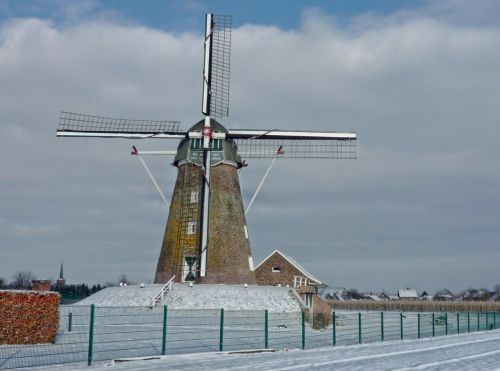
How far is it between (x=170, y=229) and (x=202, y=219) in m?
2.26

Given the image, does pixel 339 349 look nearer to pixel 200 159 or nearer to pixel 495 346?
pixel 495 346

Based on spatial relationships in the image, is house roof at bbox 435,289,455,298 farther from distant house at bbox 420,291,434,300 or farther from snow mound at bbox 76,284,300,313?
snow mound at bbox 76,284,300,313

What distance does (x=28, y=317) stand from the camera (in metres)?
20.5

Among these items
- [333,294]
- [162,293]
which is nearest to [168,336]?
[162,293]

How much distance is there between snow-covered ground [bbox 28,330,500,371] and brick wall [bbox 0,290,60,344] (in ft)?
19.4

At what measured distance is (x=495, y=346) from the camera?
22625mm

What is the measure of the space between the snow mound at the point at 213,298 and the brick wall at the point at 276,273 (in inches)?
529

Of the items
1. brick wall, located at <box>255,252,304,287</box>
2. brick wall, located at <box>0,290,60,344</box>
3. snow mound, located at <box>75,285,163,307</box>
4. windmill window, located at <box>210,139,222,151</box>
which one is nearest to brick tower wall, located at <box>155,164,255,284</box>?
windmill window, located at <box>210,139,222,151</box>

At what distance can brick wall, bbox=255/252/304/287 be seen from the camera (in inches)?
1927

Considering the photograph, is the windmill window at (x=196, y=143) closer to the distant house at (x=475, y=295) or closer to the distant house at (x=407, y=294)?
the distant house at (x=407, y=294)

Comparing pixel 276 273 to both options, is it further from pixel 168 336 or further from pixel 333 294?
pixel 333 294

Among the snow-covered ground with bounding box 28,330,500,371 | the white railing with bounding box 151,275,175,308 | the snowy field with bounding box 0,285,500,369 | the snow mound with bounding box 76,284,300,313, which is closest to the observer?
the snow-covered ground with bounding box 28,330,500,371

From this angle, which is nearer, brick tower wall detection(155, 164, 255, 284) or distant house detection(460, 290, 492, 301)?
brick tower wall detection(155, 164, 255, 284)

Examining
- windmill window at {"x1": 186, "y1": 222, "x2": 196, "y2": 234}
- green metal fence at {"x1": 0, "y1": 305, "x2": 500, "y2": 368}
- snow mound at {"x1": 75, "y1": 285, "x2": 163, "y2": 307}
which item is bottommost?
green metal fence at {"x1": 0, "y1": 305, "x2": 500, "y2": 368}
